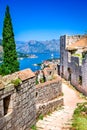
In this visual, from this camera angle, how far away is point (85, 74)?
96.6ft

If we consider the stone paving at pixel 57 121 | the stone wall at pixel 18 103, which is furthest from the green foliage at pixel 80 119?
the stone wall at pixel 18 103

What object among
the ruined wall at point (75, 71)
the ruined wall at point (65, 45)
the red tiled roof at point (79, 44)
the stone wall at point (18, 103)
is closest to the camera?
the stone wall at point (18, 103)

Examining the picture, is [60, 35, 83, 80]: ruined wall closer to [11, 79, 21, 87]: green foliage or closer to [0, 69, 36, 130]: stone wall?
[0, 69, 36, 130]: stone wall

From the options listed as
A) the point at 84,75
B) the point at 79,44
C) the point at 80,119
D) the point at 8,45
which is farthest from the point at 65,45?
the point at 80,119

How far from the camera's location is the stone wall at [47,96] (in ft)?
57.6

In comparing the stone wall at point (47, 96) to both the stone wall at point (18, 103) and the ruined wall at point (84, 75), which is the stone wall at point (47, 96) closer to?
the stone wall at point (18, 103)

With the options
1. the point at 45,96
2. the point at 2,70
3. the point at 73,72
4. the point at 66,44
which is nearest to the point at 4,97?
the point at 45,96

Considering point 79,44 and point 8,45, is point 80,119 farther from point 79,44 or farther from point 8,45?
point 79,44

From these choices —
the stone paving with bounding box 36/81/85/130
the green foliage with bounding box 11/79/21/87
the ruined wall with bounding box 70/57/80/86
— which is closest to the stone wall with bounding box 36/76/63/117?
the stone paving with bounding box 36/81/85/130

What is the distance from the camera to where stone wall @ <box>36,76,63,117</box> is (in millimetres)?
17547

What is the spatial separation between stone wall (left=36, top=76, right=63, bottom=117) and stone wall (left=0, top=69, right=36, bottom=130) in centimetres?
234

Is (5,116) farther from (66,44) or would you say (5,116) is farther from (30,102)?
(66,44)

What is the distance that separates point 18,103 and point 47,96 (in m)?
9.03

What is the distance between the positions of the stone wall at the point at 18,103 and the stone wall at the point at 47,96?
2.34 meters
